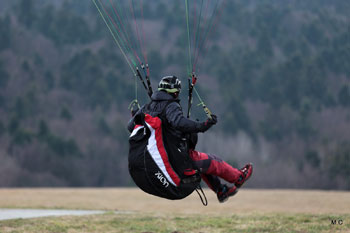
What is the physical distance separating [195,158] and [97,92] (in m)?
68.6

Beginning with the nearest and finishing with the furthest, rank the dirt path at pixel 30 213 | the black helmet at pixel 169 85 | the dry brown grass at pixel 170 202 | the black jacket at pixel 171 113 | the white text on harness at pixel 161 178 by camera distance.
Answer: the black jacket at pixel 171 113 < the white text on harness at pixel 161 178 < the black helmet at pixel 169 85 < the dirt path at pixel 30 213 < the dry brown grass at pixel 170 202

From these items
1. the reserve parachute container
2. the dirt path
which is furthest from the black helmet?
the dirt path

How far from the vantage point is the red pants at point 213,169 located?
26.4 ft

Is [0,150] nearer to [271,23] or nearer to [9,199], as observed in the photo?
[271,23]

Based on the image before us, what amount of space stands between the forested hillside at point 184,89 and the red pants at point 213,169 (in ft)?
129

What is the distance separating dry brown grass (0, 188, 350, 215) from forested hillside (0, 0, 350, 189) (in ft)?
99.6

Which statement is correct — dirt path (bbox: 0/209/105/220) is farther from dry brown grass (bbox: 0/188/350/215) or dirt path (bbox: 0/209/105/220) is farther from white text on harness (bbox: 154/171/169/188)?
white text on harness (bbox: 154/171/169/188)

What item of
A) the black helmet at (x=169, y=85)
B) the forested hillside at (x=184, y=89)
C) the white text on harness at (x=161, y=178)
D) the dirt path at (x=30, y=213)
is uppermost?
the forested hillside at (x=184, y=89)

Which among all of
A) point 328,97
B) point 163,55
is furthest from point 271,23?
point 328,97

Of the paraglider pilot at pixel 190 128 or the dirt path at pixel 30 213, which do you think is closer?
the paraglider pilot at pixel 190 128

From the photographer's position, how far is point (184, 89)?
5484 centimetres

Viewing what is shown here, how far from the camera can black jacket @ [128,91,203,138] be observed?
753 centimetres

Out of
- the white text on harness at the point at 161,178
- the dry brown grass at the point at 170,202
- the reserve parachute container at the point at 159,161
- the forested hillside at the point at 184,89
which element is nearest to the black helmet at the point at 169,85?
the reserve parachute container at the point at 159,161

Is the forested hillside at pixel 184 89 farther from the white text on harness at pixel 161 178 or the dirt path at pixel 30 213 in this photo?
the white text on harness at pixel 161 178
